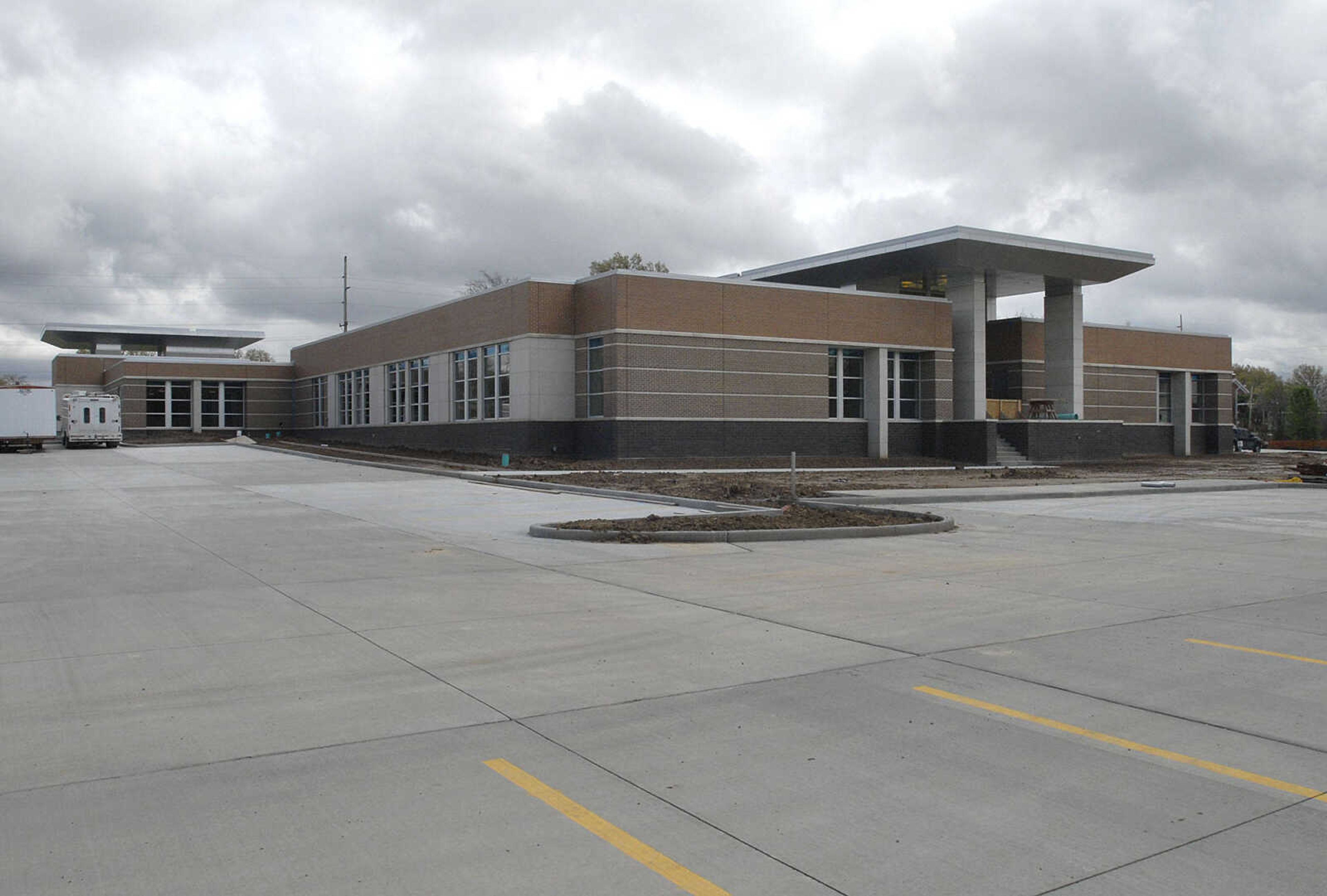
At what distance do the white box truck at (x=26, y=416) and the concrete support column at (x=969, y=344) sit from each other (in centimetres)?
4489

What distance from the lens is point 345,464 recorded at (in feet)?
128

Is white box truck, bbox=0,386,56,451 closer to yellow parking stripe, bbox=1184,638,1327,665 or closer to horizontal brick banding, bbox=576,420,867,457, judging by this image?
horizontal brick banding, bbox=576,420,867,457

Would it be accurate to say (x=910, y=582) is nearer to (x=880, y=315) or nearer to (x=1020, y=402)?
(x=880, y=315)

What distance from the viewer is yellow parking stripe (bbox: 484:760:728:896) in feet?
13.1

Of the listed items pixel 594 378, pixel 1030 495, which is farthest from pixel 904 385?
pixel 1030 495

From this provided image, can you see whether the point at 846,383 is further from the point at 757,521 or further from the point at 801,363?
the point at 757,521

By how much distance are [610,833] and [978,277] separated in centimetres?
4413

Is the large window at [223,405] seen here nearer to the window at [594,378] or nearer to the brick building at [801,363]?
the brick building at [801,363]

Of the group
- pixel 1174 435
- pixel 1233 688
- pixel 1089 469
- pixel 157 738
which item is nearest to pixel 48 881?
pixel 157 738

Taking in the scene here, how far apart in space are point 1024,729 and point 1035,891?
214cm

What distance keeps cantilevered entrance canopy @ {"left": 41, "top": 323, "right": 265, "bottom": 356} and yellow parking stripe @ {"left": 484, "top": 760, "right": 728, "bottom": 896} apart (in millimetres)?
87494

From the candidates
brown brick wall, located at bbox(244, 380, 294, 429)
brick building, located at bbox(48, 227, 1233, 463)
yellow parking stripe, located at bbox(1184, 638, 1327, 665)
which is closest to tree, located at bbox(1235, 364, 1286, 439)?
brick building, located at bbox(48, 227, 1233, 463)

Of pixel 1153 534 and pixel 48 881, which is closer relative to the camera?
pixel 48 881

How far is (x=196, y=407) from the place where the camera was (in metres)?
70.8
